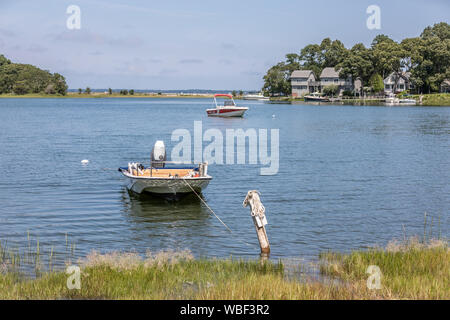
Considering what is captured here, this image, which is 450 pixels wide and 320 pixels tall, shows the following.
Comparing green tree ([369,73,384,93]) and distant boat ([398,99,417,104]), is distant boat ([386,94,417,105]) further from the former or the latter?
green tree ([369,73,384,93])

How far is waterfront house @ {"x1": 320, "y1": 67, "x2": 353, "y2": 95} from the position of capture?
17150 centimetres

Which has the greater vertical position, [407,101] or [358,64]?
A: [358,64]

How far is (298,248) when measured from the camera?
17016 millimetres

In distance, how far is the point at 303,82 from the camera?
599 ft

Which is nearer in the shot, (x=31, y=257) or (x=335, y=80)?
(x=31, y=257)

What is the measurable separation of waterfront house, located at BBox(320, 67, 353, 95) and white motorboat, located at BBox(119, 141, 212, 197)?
152 meters

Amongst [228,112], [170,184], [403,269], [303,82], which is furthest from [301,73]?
[403,269]

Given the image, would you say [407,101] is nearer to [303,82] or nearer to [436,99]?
[436,99]

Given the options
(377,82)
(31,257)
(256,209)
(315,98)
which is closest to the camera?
(256,209)
